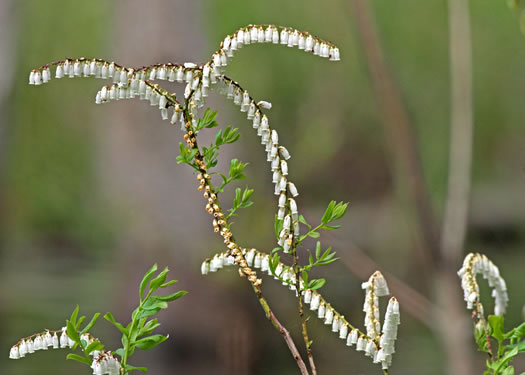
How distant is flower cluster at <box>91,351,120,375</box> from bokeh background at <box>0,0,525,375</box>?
76 centimetres

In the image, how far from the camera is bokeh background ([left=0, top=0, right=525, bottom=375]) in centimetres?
276

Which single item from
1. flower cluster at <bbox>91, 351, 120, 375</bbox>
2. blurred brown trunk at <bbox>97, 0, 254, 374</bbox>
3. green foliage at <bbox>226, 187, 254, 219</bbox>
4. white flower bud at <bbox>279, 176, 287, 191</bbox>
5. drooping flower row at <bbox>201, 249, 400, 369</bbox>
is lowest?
flower cluster at <bbox>91, 351, 120, 375</bbox>

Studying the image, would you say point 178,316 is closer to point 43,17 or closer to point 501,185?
point 501,185

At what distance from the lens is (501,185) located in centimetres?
555

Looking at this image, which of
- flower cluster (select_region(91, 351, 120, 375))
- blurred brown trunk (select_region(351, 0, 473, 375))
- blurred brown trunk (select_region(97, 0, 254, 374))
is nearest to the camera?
flower cluster (select_region(91, 351, 120, 375))

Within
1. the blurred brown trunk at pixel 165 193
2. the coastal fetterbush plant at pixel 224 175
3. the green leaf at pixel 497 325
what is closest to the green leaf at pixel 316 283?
the coastal fetterbush plant at pixel 224 175

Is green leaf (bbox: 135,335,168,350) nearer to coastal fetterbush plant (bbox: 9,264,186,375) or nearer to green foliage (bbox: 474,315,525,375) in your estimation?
coastal fetterbush plant (bbox: 9,264,186,375)

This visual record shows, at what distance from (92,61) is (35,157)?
550 cm

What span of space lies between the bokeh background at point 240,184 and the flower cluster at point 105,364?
76 centimetres

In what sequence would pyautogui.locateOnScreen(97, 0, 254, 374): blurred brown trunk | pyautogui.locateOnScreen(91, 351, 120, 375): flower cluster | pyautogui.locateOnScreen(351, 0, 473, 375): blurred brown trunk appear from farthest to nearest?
pyautogui.locateOnScreen(97, 0, 254, 374): blurred brown trunk < pyautogui.locateOnScreen(351, 0, 473, 375): blurred brown trunk < pyautogui.locateOnScreen(91, 351, 120, 375): flower cluster

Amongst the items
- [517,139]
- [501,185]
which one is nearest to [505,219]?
[501,185]

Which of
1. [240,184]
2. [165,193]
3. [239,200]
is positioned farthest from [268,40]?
[240,184]

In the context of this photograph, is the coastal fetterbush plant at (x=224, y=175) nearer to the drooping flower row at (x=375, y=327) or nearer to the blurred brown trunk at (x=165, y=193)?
the drooping flower row at (x=375, y=327)

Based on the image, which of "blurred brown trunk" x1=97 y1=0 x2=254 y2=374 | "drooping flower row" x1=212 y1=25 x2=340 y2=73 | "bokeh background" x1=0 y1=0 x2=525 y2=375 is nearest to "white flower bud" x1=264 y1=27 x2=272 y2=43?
"drooping flower row" x1=212 y1=25 x2=340 y2=73
